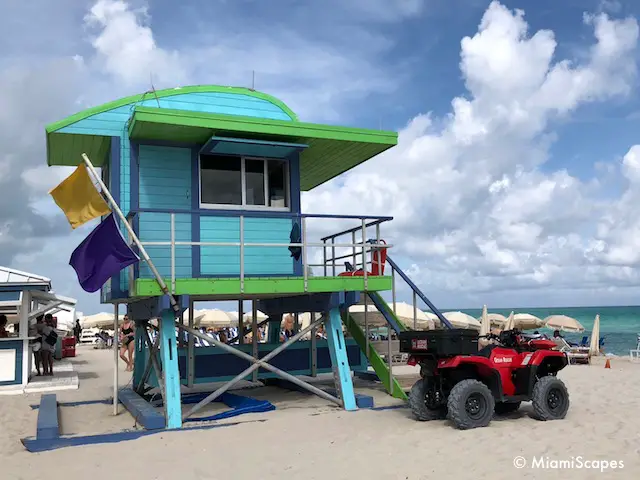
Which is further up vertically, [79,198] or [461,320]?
[79,198]

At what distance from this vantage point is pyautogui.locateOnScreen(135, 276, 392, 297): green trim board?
10445 millimetres

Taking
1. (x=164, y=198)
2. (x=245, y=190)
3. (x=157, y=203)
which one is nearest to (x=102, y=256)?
(x=157, y=203)

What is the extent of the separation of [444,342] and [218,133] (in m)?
5.34

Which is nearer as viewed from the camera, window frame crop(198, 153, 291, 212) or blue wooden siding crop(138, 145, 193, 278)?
blue wooden siding crop(138, 145, 193, 278)

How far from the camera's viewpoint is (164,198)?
39.2 ft

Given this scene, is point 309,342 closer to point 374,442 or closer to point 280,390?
point 280,390

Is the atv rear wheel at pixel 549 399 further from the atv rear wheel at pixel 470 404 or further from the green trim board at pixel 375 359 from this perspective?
the green trim board at pixel 375 359

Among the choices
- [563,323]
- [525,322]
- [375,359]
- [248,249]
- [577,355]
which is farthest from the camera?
[525,322]

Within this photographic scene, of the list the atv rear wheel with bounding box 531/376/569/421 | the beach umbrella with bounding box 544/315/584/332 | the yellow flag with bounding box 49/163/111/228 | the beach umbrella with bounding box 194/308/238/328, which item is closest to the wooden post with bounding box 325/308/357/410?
the atv rear wheel with bounding box 531/376/569/421

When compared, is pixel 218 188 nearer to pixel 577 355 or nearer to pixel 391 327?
pixel 391 327

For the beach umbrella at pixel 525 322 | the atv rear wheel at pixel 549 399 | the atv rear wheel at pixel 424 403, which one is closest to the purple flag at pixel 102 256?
the atv rear wheel at pixel 424 403

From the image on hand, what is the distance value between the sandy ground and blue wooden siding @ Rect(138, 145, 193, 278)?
287 centimetres

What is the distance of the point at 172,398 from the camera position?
34.1 ft

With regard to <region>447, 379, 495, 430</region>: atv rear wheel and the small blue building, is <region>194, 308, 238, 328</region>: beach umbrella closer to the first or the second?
the small blue building
